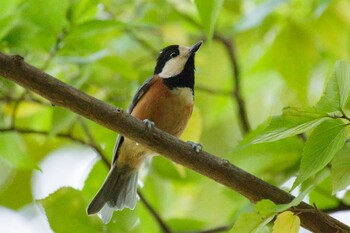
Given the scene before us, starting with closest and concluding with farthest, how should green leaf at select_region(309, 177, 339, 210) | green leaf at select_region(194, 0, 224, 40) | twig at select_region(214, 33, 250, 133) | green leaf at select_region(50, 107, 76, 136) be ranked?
green leaf at select_region(194, 0, 224, 40), green leaf at select_region(309, 177, 339, 210), green leaf at select_region(50, 107, 76, 136), twig at select_region(214, 33, 250, 133)

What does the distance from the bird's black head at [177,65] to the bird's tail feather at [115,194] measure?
0.96 ft

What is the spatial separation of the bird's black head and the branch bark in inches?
31.5

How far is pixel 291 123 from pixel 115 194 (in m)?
0.80

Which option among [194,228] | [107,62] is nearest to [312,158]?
[194,228]

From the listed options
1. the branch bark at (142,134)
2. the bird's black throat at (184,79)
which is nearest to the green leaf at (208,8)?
the branch bark at (142,134)

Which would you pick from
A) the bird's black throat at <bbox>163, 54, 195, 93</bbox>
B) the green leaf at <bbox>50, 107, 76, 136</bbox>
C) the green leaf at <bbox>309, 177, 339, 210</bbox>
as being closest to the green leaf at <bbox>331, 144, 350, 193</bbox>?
the green leaf at <bbox>309, 177, 339, 210</bbox>

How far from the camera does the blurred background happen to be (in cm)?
150

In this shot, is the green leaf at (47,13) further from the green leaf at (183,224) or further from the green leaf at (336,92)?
the green leaf at (336,92)

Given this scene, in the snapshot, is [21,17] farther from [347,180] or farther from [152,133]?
[347,180]

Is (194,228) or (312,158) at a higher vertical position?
(194,228)

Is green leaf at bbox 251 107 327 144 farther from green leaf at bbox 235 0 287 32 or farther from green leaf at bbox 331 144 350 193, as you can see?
green leaf at bbox 235 0 287 32

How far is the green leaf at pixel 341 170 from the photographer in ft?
3.70

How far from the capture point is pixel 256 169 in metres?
1.50

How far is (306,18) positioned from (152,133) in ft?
3.26
